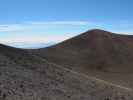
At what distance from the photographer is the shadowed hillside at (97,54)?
4609 centimetres

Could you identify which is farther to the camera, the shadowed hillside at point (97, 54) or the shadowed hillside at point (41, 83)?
the shadowed hillside at point (97, 54)

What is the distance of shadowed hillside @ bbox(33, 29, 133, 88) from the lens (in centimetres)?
4609

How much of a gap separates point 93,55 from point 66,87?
32.7 meters

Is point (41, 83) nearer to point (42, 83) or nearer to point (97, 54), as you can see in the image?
point (42, 83)

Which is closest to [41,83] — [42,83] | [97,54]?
[42,83]

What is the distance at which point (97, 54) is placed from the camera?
54781mm

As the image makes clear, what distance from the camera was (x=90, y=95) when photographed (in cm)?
2123

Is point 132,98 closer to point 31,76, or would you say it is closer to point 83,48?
point 31,76

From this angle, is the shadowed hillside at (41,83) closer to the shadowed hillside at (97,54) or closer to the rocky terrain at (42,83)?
the rocky terrain at (42,83)

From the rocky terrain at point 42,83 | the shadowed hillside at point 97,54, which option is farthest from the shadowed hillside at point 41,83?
the shadowed hillside at point 97,54

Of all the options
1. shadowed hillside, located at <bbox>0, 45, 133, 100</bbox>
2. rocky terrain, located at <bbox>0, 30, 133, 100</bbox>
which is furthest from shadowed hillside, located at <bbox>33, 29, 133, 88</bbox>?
shadowed hillside, located at <bbox>0, 45, 133, 100</bbox>

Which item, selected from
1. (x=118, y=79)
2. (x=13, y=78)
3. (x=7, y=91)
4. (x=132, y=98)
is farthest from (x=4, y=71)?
(x=118, y=79)

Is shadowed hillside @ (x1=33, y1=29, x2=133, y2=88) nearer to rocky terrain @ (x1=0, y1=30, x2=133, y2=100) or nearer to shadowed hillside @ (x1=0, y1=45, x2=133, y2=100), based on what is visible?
rocky terrain @ (x1=0, y1=30, x2=133, y2=100)

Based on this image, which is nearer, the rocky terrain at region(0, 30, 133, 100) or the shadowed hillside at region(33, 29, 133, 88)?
the rocky terrain at region(0, 30, 133, 100)
